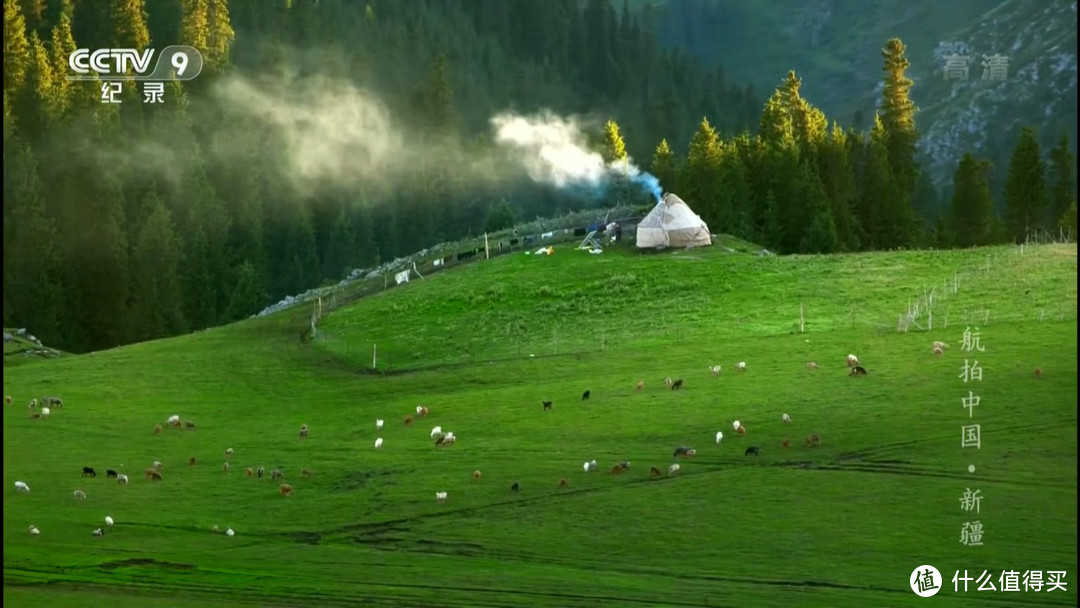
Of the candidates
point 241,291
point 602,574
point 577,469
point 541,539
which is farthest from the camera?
point 241,291

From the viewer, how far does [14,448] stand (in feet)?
311

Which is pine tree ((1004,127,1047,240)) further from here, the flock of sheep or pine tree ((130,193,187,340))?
pine tree ((130,193,187,340))

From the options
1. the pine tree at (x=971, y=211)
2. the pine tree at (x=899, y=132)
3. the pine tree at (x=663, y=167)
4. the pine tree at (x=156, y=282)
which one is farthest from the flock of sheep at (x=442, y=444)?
the pine tree at (x=663, y=167)

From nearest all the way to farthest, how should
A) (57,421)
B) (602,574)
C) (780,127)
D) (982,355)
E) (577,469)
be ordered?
(602,574) < (577,469) < (982,355) < (57,421) < (780,127)

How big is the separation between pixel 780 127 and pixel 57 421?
88996 mm

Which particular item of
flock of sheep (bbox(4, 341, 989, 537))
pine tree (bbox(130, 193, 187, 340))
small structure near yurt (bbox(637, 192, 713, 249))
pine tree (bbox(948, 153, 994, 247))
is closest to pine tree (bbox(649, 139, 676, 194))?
pine tree (bbox(948, 153, 994, 247))

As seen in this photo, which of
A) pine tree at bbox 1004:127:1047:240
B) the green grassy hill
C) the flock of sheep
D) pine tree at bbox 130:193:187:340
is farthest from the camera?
pine tree at bbox 130:193:187:340

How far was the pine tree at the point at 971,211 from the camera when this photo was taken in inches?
6649

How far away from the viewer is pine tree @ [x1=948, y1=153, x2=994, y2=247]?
16888 cm

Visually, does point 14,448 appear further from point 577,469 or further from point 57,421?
point 577,469

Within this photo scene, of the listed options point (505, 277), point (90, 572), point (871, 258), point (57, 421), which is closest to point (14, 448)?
point (57, 421)

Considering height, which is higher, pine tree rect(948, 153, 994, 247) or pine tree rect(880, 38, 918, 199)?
pine tree rect(880, 38, 918, 199)

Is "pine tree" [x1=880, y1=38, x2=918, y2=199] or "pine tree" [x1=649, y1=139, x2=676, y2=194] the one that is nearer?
"pine tree" [x1=880, y1=38, x2=918, y2=199]

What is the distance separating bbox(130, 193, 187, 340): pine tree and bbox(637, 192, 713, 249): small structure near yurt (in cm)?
6291
